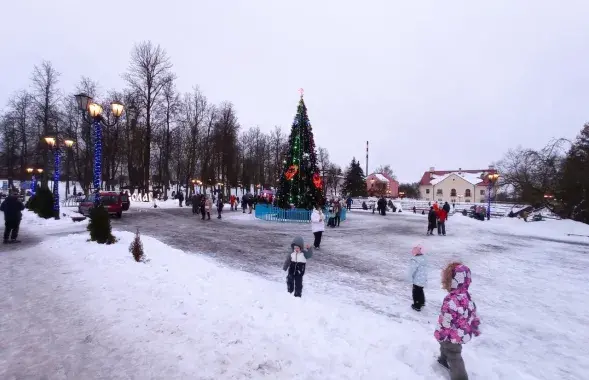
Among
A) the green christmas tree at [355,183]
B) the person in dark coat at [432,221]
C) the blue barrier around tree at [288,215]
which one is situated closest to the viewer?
the person in dark coat at [432,221]

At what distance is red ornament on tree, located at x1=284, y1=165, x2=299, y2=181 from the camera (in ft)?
72.6

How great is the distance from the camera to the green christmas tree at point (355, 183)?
6738 centimetres

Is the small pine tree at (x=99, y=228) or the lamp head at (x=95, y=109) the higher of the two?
the lamp head at (x=95, y=109)

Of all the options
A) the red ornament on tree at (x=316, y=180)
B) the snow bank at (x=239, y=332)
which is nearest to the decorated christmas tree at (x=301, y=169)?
the red ornament on tree at (x=316, y=180)

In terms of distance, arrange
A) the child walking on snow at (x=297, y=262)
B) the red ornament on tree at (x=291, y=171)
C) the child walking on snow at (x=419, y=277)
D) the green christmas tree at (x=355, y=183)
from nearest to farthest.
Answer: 1. the child walking on snow at (x=297, y=262)
2. the child walking on snow at (x=419, y=277)
3. the red ornament on tree at (x=291, y=171)
4. the green christmas tree at (x=355, y=183)

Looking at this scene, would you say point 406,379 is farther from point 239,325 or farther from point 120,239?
point 120,239

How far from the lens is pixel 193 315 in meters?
4.81

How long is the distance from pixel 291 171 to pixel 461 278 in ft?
61.1

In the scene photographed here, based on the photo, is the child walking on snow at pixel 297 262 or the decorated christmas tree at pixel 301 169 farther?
the decorated christmas tree at pixel 301 169

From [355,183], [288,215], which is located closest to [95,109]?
[288,215]

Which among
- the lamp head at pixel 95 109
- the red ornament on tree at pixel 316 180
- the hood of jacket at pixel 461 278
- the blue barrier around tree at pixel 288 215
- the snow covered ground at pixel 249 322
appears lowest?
the snow covered ground at pixel 249 322

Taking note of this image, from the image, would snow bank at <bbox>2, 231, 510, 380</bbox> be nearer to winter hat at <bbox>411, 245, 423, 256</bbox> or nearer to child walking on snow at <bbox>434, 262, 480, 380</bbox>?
child walking on snow at <bbox>434, 262, 480, 380</bbox>

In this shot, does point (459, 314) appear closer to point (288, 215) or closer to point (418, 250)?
point (418, 250)

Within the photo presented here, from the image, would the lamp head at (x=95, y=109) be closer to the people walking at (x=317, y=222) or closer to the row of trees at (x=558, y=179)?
the people walking at (x=317, y=222)
